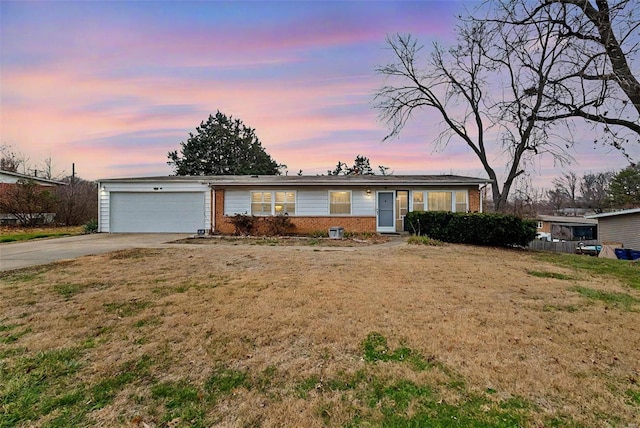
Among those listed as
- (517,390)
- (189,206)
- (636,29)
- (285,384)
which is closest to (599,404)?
(517,390)

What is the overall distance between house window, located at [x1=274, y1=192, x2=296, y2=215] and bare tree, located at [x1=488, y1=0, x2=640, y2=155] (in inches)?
404

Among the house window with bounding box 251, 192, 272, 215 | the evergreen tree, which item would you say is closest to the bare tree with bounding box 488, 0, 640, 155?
the house window with bounding box 251, 192, 272, 215

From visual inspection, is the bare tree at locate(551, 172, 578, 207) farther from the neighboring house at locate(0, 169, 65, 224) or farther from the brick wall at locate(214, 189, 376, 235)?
the neighboring house at locate(0, 169, 65, 224)

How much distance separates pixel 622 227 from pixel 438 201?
13389mm

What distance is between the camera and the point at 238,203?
1545 centimetres

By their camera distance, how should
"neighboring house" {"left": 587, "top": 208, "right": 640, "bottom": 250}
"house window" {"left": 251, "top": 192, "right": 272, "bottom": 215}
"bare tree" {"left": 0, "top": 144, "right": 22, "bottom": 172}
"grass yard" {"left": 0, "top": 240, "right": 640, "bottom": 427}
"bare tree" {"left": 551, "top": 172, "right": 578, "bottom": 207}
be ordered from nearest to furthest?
"grass yard" {"left": 0, "top": 240, "right": 640, "bottom": 427} < "house window" {"left": 251, "top": 192, "right": 272, "bottom": 215} < "neighboring house" {"left": 587, "top": 208, "right": 640, "bottom": 250} < "bare tree" {"left": 0, "top": 144, "right": 22, "bottom": 172} < "bare tree" {"left": 551, "top": 172, "right": 578, "bottom": 207}

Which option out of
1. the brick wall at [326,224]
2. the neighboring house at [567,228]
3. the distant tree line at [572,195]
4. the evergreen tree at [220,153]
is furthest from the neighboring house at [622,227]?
the evergreen tree at [220,153]

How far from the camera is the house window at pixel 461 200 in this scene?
15.1 meters

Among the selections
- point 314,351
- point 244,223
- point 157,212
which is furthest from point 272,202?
point 314,351

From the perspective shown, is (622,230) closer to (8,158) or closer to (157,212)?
(157,212)

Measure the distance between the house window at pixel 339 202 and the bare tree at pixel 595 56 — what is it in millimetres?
8511

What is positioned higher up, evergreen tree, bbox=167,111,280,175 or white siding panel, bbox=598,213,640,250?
evergreen tree, bbox=167,111,280,175

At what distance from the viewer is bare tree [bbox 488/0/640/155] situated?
648 centimetres

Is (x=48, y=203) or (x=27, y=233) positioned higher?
(x=48, y=203)
